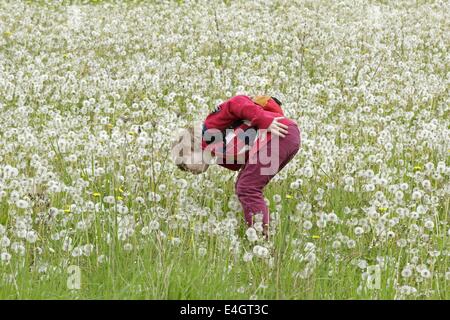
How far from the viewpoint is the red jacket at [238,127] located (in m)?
7.59

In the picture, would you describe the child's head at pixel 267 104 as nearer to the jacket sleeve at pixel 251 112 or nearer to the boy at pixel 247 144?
the boy at pixel 247 144

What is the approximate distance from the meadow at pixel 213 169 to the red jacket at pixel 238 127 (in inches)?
14.6

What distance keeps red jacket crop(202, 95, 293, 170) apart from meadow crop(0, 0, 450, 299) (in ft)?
1.22

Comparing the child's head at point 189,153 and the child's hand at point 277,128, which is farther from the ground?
the child's hand at point 277,128

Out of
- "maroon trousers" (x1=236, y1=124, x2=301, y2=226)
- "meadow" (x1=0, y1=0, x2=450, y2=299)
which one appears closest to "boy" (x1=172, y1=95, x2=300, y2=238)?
"maroon trousers" (x1=236, y1=124, x2=301, y2=226)

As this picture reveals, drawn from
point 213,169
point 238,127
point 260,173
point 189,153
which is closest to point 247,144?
point 238,127

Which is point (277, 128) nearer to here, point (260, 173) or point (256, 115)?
point (256, 115)

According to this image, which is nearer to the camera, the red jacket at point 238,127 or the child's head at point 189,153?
the red jacket at point 238,127

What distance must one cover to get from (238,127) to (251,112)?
1.05 feet

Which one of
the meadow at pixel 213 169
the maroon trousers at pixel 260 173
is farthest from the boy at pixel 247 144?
the meadow at pixel 213 169

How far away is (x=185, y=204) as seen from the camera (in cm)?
761

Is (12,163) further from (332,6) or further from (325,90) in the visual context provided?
(332,6)
